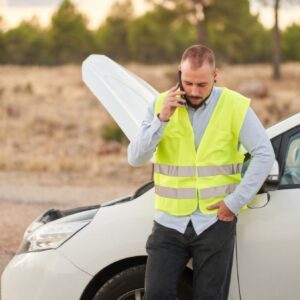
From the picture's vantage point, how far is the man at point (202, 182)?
4031 mm

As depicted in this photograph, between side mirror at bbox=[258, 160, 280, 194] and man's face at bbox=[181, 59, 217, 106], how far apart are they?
21.4 inches

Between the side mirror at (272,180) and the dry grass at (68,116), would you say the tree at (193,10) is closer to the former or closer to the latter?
the dry grass at (68,116)

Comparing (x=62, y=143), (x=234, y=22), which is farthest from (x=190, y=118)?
(x=234, y=22)

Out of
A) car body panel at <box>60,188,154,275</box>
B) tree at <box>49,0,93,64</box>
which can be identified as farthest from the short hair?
tree at <box>49,0,93,64</box>

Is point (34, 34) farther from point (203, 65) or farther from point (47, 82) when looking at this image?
point (203, 65)

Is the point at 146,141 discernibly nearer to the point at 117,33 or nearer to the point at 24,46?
the point at 24,46

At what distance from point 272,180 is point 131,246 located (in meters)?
0.81

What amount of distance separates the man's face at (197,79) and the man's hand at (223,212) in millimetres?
501

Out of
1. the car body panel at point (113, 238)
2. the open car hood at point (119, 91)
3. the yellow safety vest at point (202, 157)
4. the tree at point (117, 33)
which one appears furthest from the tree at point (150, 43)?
the yellow safety vest at point (202, 157)

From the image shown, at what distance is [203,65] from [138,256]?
1.15 m

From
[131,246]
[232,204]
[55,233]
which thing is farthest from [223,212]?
[55,233]

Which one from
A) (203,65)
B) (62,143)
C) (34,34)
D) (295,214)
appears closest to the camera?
(203,65)

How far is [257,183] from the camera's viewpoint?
4.02m

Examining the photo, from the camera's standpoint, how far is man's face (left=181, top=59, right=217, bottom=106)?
12.8 ft
